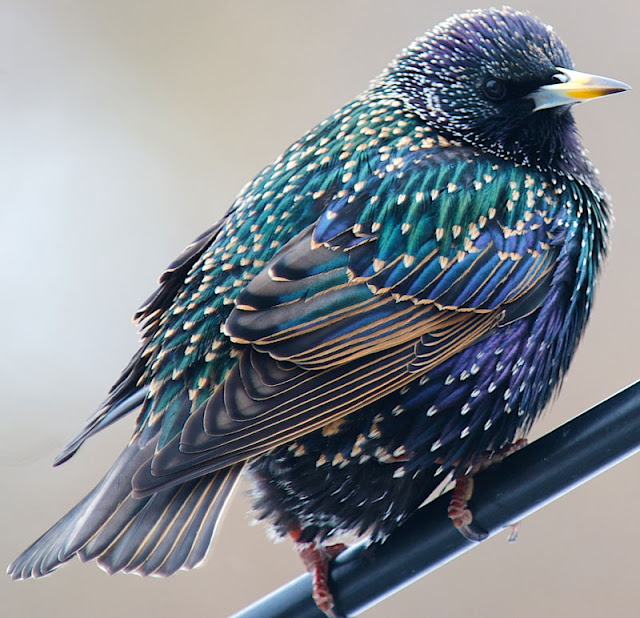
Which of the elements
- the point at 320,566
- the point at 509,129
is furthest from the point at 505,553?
the point at 509,129

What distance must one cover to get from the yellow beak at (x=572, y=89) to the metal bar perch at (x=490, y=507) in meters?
0.65

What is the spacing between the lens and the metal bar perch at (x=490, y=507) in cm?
162

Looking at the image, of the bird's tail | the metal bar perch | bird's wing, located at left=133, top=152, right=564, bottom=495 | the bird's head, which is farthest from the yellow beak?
the bird's tail

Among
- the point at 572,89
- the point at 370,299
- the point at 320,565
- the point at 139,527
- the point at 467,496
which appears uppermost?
the point at 572,89

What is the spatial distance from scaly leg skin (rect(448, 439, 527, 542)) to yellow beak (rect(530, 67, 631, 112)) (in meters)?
0.68

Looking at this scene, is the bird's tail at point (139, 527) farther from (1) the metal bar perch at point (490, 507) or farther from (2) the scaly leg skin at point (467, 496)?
(2) the scaly leg skin at point (467, 496)

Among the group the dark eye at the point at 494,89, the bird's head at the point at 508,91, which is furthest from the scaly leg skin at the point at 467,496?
the dark eye at the point at 494,89

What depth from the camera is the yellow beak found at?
2000 millimetres

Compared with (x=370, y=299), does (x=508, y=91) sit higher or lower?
higher

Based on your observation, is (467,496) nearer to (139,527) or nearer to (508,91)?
(139,527)

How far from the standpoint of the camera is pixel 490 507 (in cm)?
180

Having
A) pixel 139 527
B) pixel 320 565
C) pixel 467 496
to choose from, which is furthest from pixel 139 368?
pixel 467 496

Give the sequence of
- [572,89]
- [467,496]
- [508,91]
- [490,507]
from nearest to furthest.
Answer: [490,507] → [467,496] → [572,89] → [508,91]

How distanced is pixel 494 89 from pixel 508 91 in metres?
0.03
